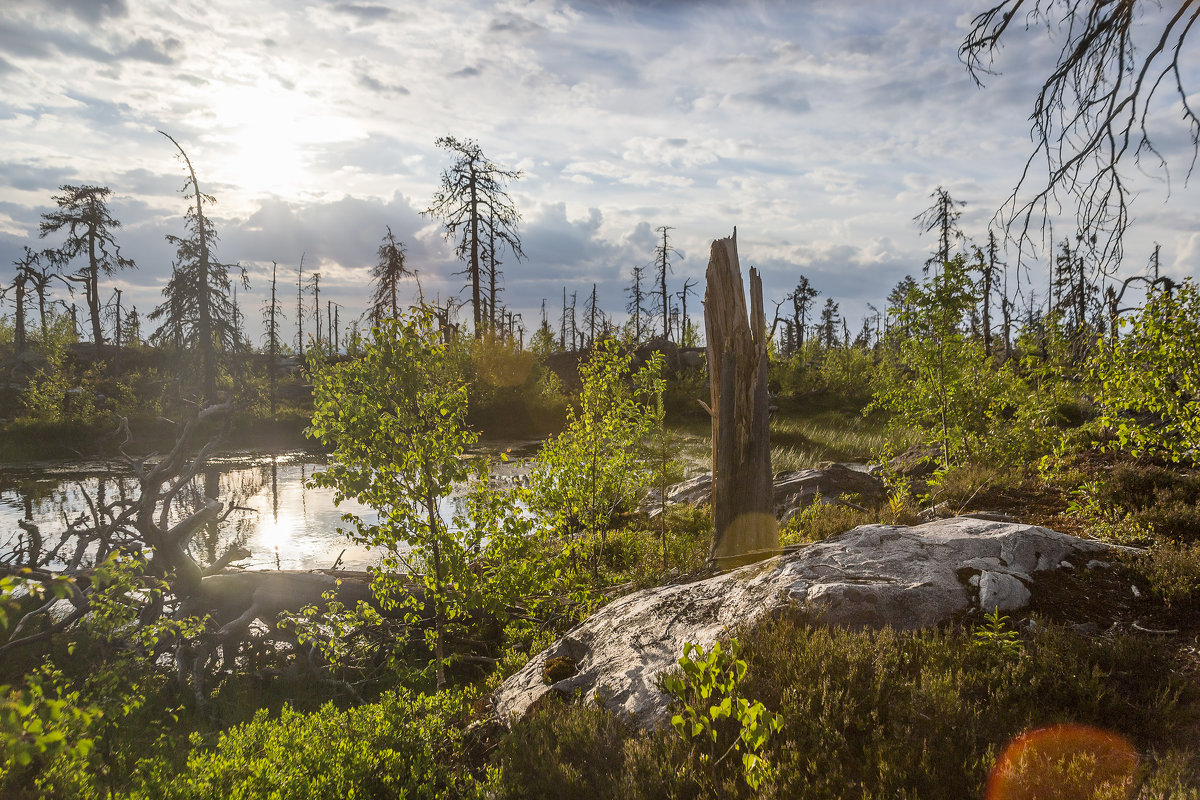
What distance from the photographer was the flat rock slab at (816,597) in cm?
530

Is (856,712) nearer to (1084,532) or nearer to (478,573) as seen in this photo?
(478,573)

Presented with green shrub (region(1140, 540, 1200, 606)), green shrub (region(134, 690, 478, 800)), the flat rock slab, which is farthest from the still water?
green shrub (region(1140, 540, 1200, 606))

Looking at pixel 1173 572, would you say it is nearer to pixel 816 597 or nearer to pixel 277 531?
pixel 816 597

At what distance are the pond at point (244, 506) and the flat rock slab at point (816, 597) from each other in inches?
194

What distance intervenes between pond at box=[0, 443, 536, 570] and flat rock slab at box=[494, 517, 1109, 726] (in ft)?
16.2

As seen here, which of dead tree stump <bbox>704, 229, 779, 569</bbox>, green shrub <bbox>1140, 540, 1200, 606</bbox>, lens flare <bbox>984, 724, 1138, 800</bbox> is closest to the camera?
lens flare <bbox>984, 724, 1138, 800</bbox>

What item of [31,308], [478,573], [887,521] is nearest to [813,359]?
[887,521]

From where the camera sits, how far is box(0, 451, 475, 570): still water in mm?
13703

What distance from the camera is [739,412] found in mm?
7961

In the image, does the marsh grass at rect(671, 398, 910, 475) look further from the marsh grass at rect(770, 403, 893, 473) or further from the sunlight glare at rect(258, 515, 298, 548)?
the sunlight glare at rect(258, 515, 298, 548)

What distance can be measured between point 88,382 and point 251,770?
132 feet

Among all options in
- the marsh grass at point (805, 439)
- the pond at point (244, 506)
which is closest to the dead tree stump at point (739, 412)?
the pond at point (244, 506)

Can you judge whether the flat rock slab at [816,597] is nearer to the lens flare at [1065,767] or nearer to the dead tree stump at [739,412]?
the dead tree stump at [739,412]

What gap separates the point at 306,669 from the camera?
935 centimetres
